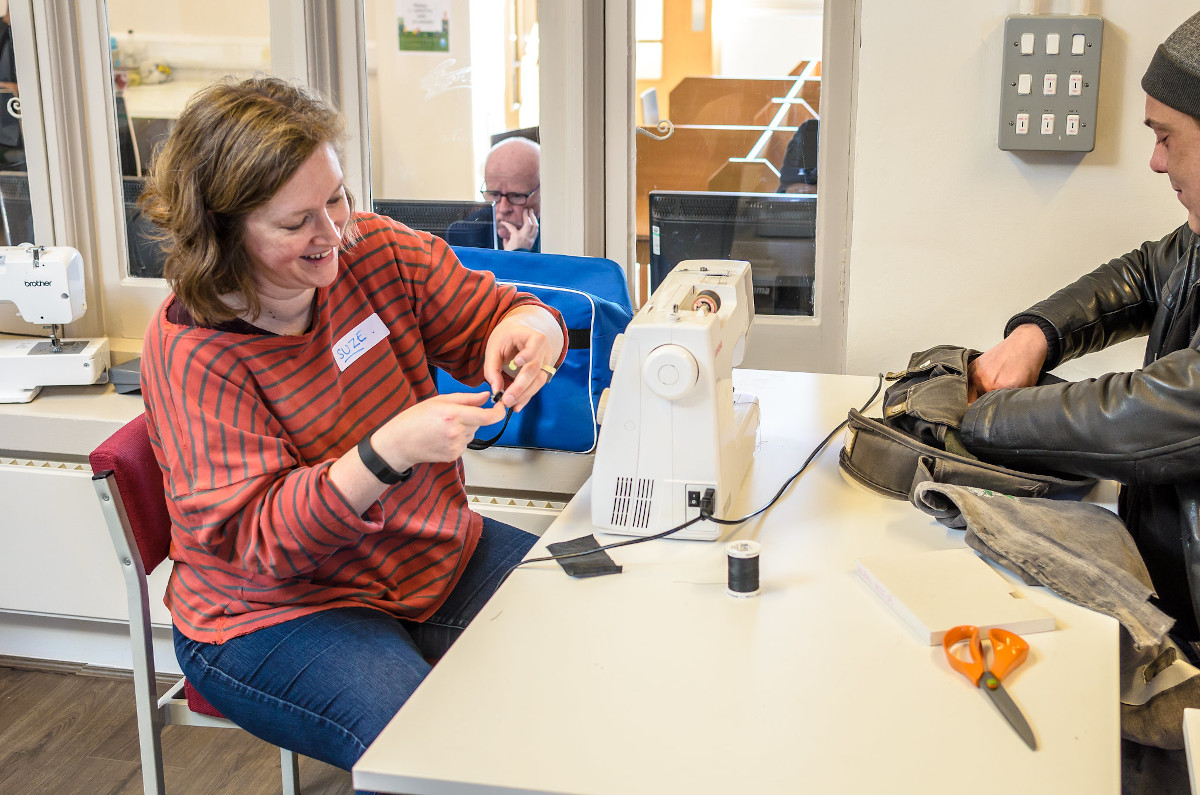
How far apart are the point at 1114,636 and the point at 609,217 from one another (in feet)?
5.39

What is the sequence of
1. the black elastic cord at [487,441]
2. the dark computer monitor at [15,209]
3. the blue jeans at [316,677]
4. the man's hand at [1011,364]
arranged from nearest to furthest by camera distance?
1. the blue jeans at [316,677]
2. the man's hand at [1011,364]
3. the black elastic cord at [487,441]
4. the dark computer monitor at [15,209]

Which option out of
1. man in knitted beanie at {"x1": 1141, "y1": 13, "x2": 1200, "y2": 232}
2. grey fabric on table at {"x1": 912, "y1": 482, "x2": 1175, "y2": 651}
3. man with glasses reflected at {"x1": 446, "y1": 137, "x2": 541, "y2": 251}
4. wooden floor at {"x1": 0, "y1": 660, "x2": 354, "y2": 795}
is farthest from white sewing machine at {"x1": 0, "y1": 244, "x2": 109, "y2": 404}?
man in knitted beanie at {"x1": 1141, "y1": 13, "x2": 1200, "y2": 232}

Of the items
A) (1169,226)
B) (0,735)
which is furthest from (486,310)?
(0,735)

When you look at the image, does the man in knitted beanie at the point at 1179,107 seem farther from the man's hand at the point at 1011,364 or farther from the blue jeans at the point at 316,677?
the blue jeans at the point at 316,677

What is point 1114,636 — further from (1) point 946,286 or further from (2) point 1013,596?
(1) point 946,286

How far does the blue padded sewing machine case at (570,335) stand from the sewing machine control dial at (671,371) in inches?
26.6

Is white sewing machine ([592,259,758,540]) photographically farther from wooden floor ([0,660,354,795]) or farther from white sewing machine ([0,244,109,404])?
white sewing machine ([0,244,109,404])

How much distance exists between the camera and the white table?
0.81m

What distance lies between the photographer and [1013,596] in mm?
1074

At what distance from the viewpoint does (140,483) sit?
1.34 metres

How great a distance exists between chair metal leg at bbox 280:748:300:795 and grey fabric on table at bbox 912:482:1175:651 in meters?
1.26

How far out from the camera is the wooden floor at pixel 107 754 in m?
2.00

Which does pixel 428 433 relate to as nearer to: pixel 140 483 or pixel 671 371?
pixel 671 371

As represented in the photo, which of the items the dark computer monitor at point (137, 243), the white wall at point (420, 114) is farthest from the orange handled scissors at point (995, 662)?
the dark computer monitor at point (137, 243)
